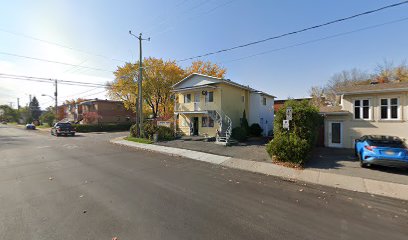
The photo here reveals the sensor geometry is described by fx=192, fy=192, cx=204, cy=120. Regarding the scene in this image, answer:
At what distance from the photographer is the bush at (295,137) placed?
968 centimetres

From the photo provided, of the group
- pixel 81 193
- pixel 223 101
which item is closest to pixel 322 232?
pixel 81 193

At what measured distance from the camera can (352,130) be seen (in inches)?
561

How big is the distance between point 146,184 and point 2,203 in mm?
3752

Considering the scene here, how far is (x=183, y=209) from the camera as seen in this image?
192 inches

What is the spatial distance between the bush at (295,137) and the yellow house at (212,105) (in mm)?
7154

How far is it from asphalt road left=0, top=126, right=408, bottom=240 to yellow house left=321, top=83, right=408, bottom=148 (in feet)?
32.8

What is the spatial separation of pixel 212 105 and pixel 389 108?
1377cm

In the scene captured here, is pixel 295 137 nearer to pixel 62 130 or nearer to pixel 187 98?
pixel 187 98

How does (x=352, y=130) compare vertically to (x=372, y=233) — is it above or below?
above

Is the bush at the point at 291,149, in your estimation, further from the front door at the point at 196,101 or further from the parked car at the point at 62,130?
the parked car at the point at 62,130

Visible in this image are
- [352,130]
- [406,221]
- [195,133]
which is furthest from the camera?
[195,133]

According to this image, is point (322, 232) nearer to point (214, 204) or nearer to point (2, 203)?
point (214, 204)

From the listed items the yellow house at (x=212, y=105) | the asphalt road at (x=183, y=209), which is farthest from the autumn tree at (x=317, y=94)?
the asphalt road at (x=183, y=209)

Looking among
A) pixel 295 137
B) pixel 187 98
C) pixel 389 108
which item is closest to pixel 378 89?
pixel 389 108
